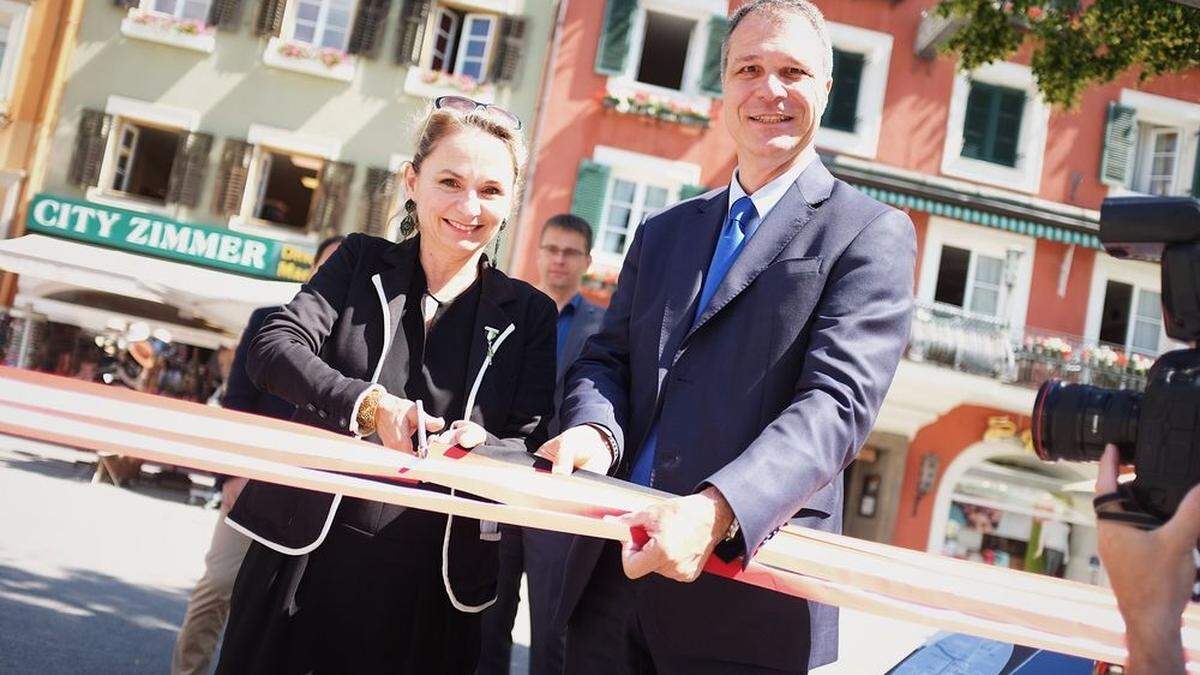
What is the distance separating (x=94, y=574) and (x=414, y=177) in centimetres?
546

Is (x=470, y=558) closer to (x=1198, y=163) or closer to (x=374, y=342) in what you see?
(x=374, y=342)

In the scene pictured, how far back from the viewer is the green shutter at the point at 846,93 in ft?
61.2

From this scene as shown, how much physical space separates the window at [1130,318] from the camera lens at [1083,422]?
19.1 meters

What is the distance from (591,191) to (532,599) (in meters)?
14.2

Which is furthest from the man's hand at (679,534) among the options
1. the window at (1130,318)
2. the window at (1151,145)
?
the window at (1151,145)

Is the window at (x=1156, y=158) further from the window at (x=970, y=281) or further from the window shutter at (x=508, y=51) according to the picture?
the window shutter at (x=508, y=51)

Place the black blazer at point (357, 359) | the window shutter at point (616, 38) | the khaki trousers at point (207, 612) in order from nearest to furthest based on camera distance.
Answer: the black blazer at point (357, 359)
the khaki trousers at point (207, 612)
the window shutter at point (616, 38)

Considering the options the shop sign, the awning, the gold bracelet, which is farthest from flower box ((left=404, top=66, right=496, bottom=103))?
the gold bracelet

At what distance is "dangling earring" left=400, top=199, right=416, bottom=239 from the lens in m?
2.62

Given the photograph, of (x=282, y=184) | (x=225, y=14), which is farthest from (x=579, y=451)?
(x=225, y=14)

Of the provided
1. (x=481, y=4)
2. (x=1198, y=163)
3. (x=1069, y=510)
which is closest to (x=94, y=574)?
(x=481, y=4)

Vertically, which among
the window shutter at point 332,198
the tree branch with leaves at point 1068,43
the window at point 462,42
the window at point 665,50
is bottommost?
the window shutter at point 332,198

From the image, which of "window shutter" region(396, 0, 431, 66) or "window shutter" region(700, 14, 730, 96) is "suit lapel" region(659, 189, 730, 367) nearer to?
"window shutter" region(700, 14, 730, 96)

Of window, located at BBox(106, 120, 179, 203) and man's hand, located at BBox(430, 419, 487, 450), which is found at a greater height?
window, located at BBox(106, 120, 179, 203)
